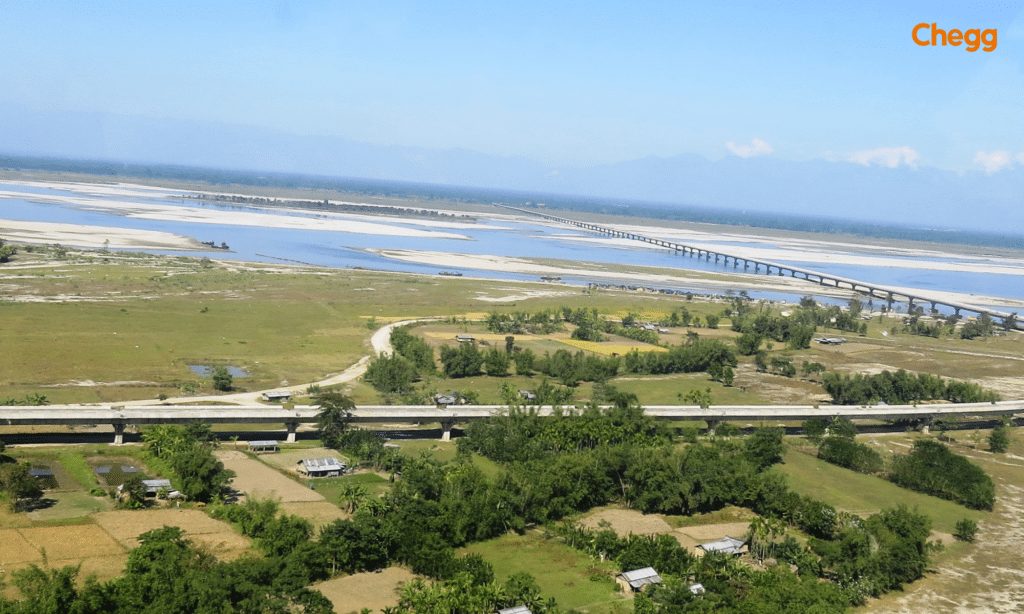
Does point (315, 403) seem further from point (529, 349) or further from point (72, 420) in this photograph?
point (529, 349)

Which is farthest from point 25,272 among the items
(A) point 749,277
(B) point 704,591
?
(A) point 749,277

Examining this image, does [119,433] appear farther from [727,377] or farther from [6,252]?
[6,252]

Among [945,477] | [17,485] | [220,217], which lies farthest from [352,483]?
[220,217]

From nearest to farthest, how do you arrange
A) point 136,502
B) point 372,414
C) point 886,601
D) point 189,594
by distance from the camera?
point 189,594 < point 886,601 < point 136,502 < point 372,414

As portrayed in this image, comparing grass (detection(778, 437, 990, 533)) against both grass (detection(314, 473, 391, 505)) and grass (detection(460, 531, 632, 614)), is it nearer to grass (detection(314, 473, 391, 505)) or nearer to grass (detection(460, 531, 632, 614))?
grass (detection(460, 531, 632, 614))

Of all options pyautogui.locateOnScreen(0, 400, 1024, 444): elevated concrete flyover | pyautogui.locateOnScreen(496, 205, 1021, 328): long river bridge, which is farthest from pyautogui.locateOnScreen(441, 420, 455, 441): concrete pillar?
pyautogui.locateOnScreen(496, 205, 1021, 328): long river bridge

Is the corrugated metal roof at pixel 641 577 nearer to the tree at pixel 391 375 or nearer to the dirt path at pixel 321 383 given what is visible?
the tree at pixel 391 375
